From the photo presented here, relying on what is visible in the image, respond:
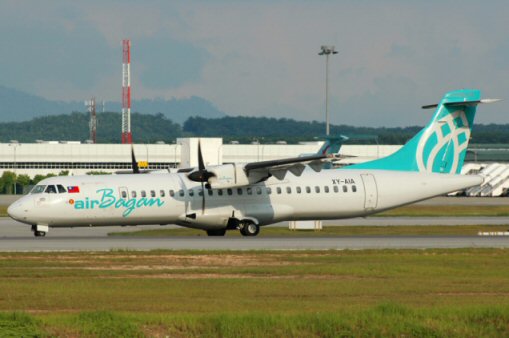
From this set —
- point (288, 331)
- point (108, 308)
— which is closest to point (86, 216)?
point (108, 308)

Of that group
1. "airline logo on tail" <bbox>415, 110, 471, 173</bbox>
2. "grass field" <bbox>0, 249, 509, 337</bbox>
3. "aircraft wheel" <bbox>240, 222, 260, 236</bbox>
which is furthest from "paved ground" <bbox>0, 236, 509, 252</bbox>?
"airline logo on tail" <bbox>415, 110, 471, 173</bbox>

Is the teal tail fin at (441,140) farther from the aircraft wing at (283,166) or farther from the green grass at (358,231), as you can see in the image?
the aircraft wing at (283,166)

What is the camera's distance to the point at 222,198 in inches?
1735

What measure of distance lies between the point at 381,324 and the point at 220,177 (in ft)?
79.4

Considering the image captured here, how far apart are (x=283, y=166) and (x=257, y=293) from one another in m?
19.6

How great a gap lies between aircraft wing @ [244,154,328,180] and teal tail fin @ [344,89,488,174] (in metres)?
4.76

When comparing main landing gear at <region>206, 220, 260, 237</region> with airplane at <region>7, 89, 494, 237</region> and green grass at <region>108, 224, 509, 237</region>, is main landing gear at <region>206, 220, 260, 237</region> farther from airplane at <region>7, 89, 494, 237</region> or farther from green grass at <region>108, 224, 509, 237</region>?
green grass at <region>108, 224, 509, 237</region>

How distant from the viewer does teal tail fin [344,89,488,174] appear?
47188mm

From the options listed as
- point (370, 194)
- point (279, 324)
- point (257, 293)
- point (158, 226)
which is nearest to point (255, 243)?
point (370, 194)

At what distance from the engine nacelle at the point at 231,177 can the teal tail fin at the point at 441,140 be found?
6019mm

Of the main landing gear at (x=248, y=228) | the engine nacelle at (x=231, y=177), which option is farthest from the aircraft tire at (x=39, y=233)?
the main landing gear at (x=248, y=228)

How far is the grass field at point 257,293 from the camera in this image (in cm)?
1927

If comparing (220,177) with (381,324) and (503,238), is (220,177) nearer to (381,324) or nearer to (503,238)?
(503,238)

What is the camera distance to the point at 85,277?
2775cm
